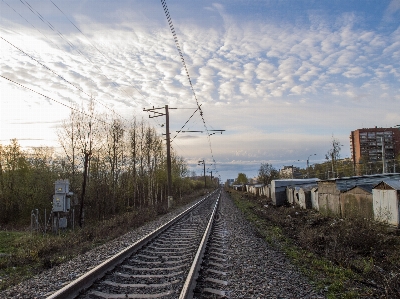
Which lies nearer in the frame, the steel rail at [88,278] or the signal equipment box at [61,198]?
the steel rail at [88,278]

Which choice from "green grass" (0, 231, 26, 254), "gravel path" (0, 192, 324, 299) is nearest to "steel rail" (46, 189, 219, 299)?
"gravel path" (0, 192, 324, 299)

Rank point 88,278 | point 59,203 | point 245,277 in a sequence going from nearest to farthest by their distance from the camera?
1. point 88,278
2. point 245,277
3. point 59,203

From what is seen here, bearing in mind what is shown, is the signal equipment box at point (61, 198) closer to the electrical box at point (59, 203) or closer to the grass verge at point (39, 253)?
the electrical box at point (59, 203)

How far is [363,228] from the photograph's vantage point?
10.4m

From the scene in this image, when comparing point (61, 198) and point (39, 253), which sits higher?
point (61, 198)

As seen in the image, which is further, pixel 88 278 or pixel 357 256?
pixel 357 256

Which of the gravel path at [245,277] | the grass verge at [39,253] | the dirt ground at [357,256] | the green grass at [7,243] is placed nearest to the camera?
the gravel path at [245,277]

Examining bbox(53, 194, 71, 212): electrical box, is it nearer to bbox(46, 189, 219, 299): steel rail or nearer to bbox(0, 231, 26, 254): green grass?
bbox(0, 231, 26, 254): green grass

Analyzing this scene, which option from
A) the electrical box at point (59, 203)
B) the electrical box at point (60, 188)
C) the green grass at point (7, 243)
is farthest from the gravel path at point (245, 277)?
the electrical box at point (60, 188)

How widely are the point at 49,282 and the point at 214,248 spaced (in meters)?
4.80

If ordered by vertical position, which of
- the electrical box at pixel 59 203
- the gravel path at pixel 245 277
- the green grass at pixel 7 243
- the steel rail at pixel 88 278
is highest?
the electrical box at pixel 59 203

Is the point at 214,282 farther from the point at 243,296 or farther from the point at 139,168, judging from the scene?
the point at 139,168

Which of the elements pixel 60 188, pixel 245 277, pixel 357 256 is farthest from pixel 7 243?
pixel 357 256

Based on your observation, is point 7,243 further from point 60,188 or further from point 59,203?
point 60,188
